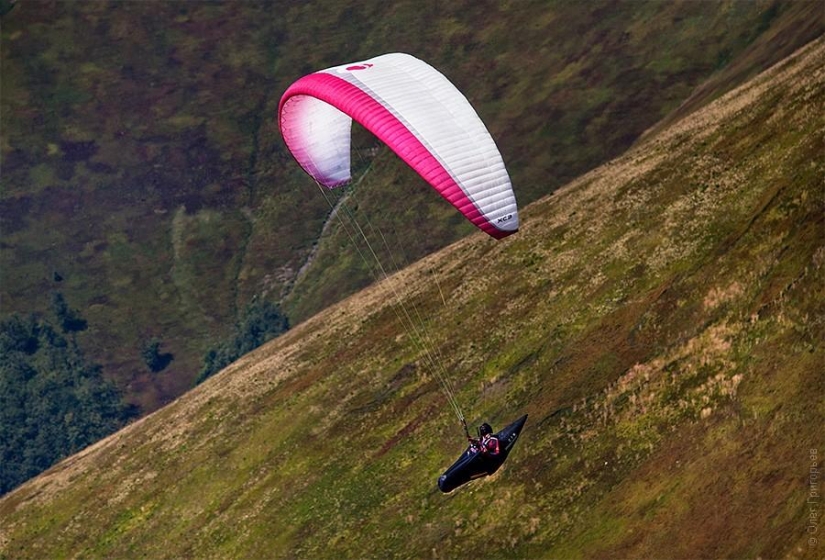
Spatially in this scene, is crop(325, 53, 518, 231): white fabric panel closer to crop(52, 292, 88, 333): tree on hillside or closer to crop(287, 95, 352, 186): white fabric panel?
crop(287, 95, 352, 186): white fabric panel

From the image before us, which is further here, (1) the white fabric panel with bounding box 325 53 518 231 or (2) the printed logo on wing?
(2) the printed logo on wing

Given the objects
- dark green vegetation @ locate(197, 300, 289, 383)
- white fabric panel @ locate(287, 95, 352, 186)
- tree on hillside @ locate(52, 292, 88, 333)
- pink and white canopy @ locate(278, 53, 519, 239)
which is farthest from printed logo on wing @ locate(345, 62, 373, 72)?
Result: tree on hillside @ locate(52, 292, 88, 333)

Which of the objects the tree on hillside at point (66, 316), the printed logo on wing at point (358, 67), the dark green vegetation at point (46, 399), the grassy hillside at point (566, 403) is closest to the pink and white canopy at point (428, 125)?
the printed logo on wing at point (358, 67)

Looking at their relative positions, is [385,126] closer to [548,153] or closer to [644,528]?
[644,528]

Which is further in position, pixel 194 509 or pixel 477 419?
pixel 194 509

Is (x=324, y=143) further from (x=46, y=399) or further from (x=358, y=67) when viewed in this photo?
(x=46, y=399)

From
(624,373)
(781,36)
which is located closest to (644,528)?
(624,373)
